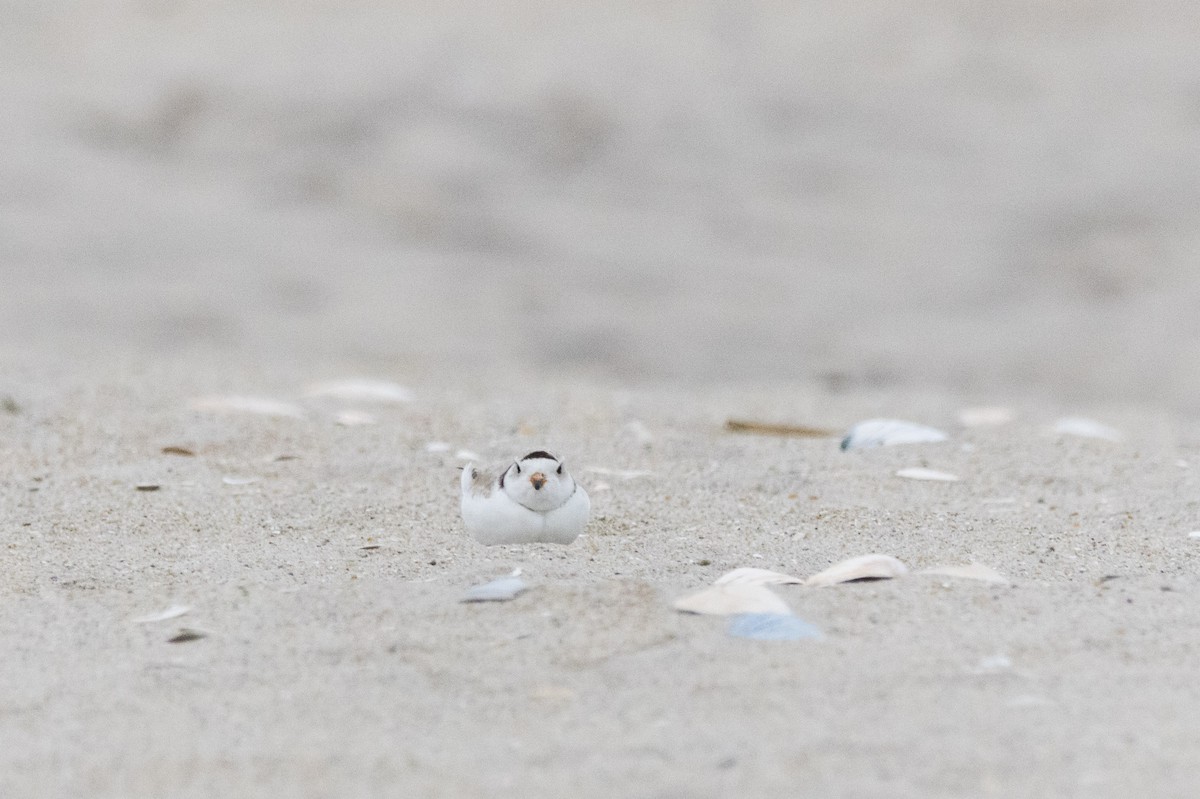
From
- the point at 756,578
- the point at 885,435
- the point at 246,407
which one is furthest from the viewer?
the point at 246,407

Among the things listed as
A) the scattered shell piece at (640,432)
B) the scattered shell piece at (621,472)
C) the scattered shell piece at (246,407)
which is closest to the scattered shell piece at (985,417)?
the scattered shell piece at (640,432)

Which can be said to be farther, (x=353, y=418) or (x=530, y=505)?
(x=353, y=418)

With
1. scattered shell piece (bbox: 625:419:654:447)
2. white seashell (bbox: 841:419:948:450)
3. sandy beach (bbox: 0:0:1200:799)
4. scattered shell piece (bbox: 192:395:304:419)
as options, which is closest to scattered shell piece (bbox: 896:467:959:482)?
sandy beach (bbox: 0:0:1200:799)

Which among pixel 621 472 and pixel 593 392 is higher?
pixel 593 392

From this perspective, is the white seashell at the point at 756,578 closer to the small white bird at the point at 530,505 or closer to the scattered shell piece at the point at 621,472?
the small white bird at the point at 530,505

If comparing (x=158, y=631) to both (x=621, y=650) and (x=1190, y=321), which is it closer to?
(x=621, y=650)

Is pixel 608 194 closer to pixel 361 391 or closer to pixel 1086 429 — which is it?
pixel 361 391

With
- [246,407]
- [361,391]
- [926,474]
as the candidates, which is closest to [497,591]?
[926,474]
